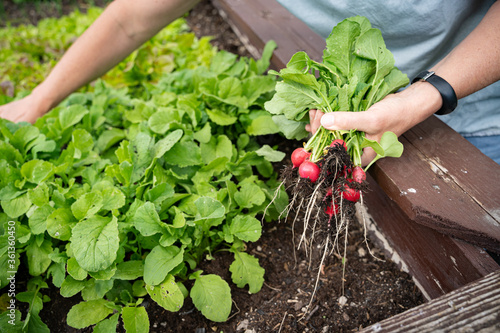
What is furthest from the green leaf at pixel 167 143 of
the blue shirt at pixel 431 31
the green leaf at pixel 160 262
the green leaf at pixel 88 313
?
the blue shirt at pixel 431 31

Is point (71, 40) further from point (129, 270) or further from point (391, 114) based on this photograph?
point (391, 114)

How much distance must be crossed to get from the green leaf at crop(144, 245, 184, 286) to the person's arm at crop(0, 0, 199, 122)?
1091 mm

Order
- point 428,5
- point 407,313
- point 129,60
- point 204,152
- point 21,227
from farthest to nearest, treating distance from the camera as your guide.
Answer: point 129,60 → point 204,152 → point 21,227 → point 428,5 → point 407,313

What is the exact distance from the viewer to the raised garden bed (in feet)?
4.47

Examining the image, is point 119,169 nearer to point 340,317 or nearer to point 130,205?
point 130,205

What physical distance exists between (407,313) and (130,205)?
1.13m

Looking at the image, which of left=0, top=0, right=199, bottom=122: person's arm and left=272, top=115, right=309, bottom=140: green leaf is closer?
left=272, top=115, right=309, bottom=140: green leaf

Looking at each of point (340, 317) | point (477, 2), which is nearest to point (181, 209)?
point (340, 317)

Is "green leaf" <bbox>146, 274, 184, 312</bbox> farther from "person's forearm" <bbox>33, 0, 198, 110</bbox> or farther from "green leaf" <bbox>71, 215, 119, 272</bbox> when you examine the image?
"person's forearm" <bbox>33, 0, 198, 110</bbox>

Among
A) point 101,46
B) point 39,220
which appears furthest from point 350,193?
point 101,46

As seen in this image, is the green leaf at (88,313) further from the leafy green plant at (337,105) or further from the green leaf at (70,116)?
the green leaf at (70,116)

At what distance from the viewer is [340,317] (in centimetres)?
Result: 137

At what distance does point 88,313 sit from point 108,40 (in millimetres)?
1296

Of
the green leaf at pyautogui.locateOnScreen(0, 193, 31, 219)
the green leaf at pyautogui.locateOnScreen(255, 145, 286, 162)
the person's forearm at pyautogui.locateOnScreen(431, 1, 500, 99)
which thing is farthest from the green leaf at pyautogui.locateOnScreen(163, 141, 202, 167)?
the person's forearm at pyautogui.locateOnScreen(431, 1, 500, 99)
